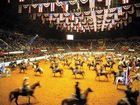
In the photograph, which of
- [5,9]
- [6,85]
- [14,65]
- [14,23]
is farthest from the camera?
[14,23]

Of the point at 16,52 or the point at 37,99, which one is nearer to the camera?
the point at 37,99

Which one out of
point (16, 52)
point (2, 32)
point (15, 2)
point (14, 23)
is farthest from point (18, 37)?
point (15, 2)

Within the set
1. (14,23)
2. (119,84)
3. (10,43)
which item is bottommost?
(119,84)

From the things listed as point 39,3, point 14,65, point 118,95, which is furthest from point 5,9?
point 118,95

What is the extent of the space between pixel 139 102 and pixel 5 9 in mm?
29718

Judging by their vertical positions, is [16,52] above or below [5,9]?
below

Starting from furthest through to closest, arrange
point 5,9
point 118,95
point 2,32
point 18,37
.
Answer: point 18,37, point 2,32, point 5,9, point 118,95

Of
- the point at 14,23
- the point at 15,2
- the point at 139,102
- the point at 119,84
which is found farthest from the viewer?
the point at 14,23

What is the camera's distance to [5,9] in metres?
38.4

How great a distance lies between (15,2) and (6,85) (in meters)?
18.5

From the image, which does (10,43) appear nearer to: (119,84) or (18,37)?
(18,37)

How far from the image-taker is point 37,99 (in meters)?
14.4

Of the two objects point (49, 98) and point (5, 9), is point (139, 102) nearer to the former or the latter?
point (49, 98)

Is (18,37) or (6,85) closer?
(6,85)
